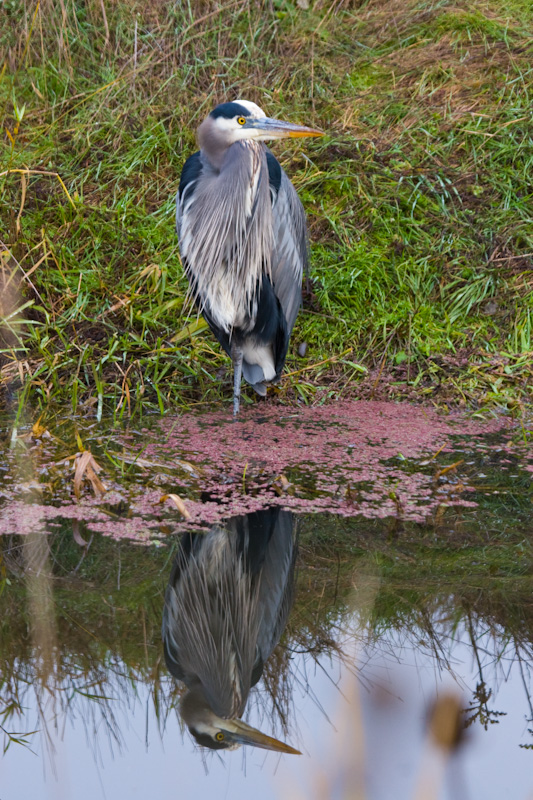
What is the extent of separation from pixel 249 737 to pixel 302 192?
3.30 metres

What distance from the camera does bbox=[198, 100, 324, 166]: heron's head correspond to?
10.4 feet

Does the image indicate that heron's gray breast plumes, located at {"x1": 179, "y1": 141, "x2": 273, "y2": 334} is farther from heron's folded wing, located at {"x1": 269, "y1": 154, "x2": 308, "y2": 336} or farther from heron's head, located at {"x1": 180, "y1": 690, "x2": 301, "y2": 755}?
heron's head, located at {"x1": 180, "y1": 690, "x2": 301, "y2": 755}

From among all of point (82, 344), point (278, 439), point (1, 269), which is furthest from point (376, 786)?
point (1, 269)

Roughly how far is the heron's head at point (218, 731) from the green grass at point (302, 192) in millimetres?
1807

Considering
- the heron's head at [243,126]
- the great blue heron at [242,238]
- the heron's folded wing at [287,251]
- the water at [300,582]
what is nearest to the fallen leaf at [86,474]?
the water at [300,582]

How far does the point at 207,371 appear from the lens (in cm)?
376

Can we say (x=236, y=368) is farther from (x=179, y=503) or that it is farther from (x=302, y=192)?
(x=302, y=192)

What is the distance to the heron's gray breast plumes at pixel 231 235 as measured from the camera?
324 cm

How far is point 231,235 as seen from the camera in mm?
3334

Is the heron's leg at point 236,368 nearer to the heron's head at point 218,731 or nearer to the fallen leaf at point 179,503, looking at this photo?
the fallen leaf at point 179,503

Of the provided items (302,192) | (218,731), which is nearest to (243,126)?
(302,192)

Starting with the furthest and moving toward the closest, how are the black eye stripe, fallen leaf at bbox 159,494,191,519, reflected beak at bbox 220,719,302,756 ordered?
the black eye stripe < fallen leaf at bbox 159,494,191,519 < reflected beak at bbox 220,719,302,756

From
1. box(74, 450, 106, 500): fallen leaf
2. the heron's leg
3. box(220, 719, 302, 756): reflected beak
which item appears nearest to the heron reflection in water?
box(220, 719, 302, 756): reflected beak

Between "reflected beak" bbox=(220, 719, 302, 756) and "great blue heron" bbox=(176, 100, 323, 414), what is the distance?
1906mm
